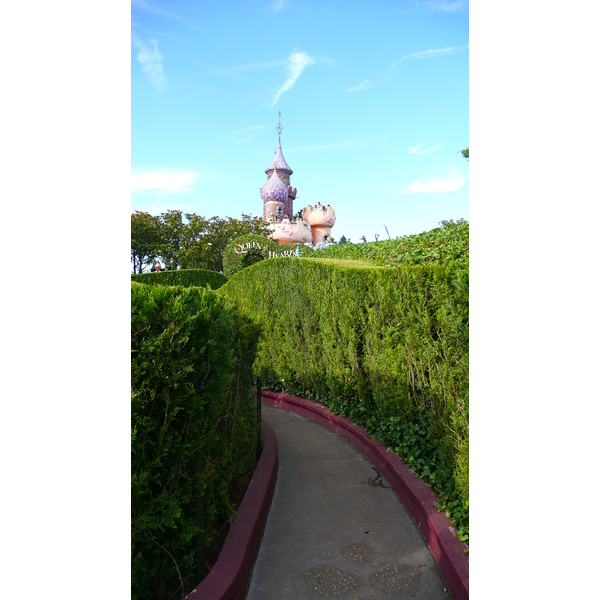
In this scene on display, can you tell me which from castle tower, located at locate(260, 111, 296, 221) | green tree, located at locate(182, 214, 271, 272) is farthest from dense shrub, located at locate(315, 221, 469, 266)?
castle tower, located at locate(260, 111, 296, 221)

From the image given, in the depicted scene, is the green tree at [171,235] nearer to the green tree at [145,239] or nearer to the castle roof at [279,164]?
the green tree at [145,239]

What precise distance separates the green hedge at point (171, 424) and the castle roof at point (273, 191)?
163ft

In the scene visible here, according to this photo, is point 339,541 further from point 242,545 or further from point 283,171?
point 283,171

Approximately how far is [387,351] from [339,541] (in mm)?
2303

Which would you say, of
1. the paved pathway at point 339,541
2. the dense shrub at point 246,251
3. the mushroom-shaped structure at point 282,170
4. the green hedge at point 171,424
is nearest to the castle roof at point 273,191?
the mushroom-shaped structure at point 282,170

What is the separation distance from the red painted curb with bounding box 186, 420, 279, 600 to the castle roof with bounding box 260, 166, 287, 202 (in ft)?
159

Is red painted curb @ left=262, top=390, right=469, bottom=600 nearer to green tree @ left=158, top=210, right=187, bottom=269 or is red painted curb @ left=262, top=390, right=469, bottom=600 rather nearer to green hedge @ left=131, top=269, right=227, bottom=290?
green hedge @ left=131, top=269, right=227, bottom=290

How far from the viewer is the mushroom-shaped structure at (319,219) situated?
5169 cm

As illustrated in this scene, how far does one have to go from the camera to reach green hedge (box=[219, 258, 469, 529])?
374cm

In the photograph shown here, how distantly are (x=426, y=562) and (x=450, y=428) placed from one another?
1.10 m

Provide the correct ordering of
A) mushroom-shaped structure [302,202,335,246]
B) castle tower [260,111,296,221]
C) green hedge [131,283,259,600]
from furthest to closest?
castle tower [260,111,296,221], mushroom-shaped structure [302,202,335,246], green hedge [131,283,259,600]
